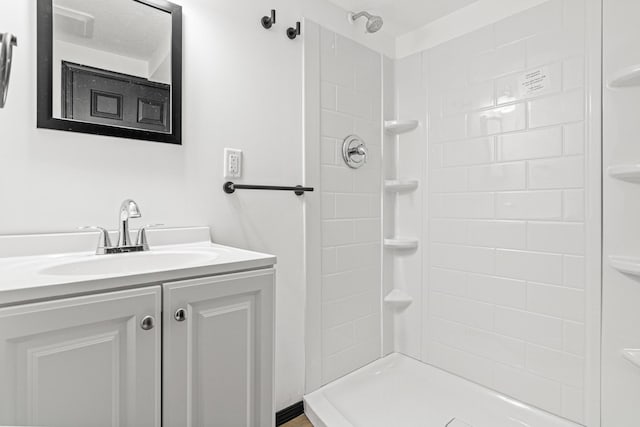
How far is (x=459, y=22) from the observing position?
186 cm

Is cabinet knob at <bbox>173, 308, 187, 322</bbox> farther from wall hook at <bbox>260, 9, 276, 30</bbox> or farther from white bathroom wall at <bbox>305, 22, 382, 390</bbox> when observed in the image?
wall hook at <bbox>260, 9, 276, 30</bbox>

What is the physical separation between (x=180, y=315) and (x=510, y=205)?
5.24ft

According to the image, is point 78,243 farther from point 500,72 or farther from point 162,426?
point 500,72

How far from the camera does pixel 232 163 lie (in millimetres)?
1409

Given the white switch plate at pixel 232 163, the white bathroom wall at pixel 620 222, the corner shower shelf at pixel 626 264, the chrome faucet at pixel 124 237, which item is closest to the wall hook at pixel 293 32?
the white switch plate at pixel 232 163

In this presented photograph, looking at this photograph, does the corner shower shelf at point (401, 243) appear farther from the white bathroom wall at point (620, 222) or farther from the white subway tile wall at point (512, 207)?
the white bathroom wall at point (620, 222)

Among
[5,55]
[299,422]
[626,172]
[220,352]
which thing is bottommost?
[299,422]

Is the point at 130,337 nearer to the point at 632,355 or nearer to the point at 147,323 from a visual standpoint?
the point at 147,323

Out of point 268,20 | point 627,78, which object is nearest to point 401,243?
point 627,78

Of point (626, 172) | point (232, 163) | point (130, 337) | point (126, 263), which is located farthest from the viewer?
point (232, 163)

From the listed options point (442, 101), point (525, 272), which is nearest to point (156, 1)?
point (442, 101)

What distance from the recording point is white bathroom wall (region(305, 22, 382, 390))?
1752 millimetres

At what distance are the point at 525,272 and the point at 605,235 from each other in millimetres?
367

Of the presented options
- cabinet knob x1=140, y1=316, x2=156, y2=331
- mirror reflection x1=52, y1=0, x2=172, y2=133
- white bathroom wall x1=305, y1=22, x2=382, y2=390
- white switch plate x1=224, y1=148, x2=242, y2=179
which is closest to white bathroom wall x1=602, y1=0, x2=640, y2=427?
white bathroom wall x1=305, y1=22, x2=382, y2=390
